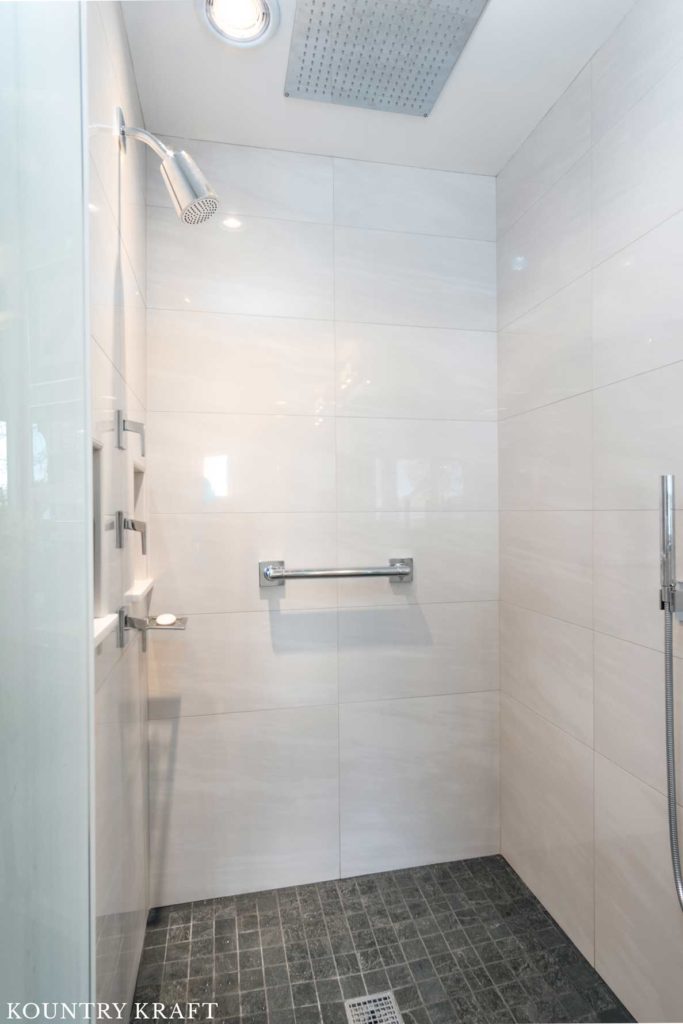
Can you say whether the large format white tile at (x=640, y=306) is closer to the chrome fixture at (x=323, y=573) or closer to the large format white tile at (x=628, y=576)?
the large format white tile at (x=628, y=576)

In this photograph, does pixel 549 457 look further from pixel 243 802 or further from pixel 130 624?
pixel 243 802

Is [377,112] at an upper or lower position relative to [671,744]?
upper

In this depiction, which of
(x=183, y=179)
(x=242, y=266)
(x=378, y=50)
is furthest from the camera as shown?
(x=242, y=266)

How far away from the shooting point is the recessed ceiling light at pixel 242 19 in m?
1.09

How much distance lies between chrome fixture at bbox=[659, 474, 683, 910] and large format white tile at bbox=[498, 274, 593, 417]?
44 centimetres

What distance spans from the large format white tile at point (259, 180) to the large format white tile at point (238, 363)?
0.33 meters

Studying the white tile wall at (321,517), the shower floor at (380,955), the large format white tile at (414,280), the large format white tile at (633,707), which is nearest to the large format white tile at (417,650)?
the white tile wall at (321,517)

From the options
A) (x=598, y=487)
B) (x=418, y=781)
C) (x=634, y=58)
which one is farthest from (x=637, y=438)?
(x=418, y=781)

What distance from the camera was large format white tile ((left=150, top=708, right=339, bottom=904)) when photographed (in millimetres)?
1475

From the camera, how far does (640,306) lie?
1088mm

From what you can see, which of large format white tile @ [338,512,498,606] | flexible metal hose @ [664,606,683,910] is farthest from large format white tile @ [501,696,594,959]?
large format white tile @ [338,512,498,606]

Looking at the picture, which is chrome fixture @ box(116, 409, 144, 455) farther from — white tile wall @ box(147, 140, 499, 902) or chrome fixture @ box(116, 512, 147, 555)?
white tile wall @ box(147, 140, 499, 902)

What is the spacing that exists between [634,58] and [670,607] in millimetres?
1183

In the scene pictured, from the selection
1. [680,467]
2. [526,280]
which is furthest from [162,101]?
[680,467]
